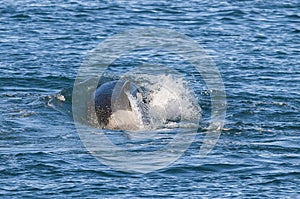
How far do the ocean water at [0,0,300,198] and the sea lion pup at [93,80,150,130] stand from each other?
706 millimetres

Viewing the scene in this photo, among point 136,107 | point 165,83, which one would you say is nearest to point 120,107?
point 136,107

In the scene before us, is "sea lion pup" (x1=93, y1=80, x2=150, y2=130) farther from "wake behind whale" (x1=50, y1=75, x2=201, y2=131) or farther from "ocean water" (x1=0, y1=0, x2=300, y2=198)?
"ocean water" (x1=0, y1=0, x2=300, y2=198)

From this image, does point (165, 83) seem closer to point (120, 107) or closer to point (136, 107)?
point (136, 107)

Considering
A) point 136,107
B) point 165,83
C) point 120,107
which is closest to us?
point 120,107

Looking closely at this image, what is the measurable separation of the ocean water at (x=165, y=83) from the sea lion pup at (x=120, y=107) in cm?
71

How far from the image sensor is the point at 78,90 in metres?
21.5

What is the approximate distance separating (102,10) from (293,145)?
1537 cm

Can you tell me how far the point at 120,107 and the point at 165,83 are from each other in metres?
3.70

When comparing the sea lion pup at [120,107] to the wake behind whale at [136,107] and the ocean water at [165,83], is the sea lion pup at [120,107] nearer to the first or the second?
the wake behind whale at [136,107]

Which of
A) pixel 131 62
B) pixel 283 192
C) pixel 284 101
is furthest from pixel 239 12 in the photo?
pixel 283 192

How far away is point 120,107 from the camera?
18.3 metres

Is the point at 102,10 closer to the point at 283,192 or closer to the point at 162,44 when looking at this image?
the point at 162,44

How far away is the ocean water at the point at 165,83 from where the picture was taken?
1491 cm

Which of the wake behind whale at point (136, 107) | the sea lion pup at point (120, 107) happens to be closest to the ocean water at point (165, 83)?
the wake behind whale at point (136, 107)
